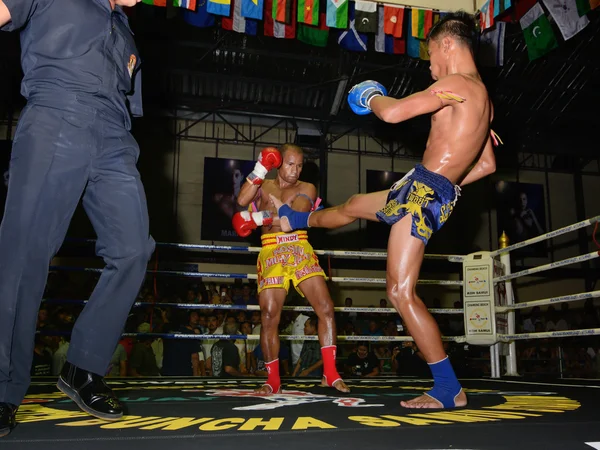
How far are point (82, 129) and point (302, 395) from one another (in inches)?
67.5

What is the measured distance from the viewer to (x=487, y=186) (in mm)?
12891

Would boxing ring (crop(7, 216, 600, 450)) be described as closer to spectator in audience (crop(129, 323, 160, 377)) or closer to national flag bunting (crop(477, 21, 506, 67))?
spectator in audience (crop(129, 323, 160, 377))

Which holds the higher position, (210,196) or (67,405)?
(210,196)

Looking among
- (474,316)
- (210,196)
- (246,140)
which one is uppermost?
(246,140)

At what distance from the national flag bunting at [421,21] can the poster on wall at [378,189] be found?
236 inches

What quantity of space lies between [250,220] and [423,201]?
4.79ft

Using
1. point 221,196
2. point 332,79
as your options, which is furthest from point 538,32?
point 221,196

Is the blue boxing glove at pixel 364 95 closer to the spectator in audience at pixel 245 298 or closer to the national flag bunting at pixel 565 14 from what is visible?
the national flag bunting at pixel 565 14

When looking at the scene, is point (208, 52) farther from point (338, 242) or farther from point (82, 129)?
point (82, 129)

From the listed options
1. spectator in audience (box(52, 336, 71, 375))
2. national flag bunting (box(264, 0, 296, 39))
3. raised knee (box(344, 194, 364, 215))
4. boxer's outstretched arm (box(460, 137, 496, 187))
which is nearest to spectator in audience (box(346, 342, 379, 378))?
spectator in audience (box(52, 336, 71, 375))

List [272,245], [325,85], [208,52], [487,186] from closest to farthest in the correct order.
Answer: [272,245], [208,52], [325,85], [487,186]

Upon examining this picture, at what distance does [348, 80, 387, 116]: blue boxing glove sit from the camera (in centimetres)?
237

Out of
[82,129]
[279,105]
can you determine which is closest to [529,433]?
[82,129]

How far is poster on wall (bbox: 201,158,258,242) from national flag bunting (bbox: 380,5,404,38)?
5.48 metres
